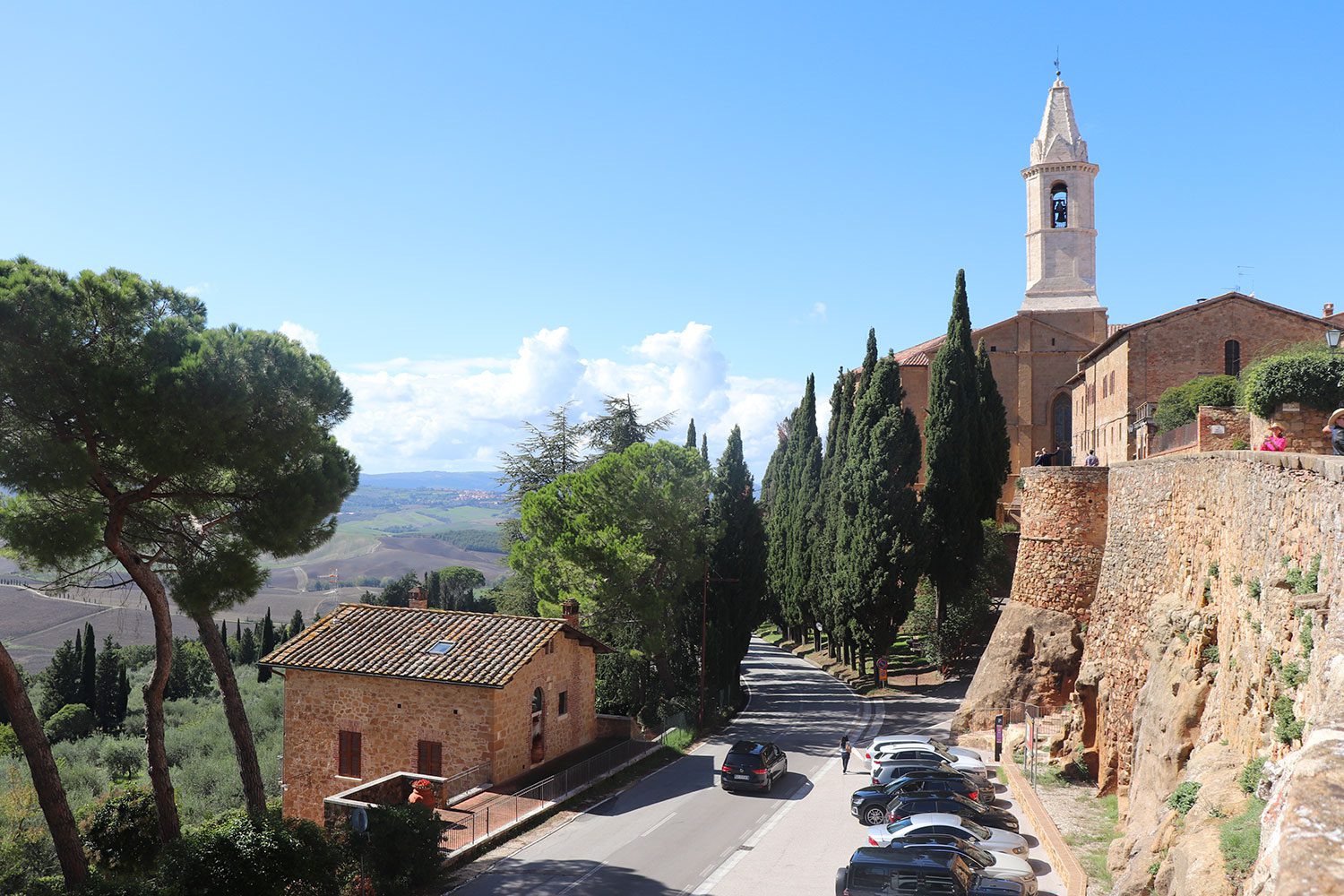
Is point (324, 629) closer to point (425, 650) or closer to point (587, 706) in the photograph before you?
point (425, 650)

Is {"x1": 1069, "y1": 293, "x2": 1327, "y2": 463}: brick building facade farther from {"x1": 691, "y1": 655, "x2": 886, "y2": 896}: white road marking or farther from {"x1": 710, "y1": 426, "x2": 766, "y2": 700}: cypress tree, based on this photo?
{"x1": 710, "y1": 426, "x2": 766, "y2": 700}: cypress tree

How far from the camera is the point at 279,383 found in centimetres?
1762

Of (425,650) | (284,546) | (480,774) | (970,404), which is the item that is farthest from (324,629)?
(970,404)

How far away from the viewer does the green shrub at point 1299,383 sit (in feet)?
60.0

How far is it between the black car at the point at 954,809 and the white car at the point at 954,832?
0.55 meters

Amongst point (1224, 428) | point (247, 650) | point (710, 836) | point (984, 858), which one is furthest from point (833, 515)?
point (247, 650)

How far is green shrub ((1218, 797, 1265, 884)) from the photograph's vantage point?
27.3ft

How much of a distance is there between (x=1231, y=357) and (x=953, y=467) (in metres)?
12.1

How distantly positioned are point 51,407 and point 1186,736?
19.3 metres

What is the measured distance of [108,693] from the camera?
4944 cm

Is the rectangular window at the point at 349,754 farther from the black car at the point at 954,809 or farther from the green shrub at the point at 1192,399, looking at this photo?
the green shrub at the point at 1192,399

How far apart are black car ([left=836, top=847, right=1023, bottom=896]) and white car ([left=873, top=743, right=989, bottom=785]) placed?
314 inches

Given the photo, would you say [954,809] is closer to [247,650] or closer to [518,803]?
[518,803]

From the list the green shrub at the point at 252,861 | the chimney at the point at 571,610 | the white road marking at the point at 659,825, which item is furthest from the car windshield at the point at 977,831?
the chimney at the point at 571,610
